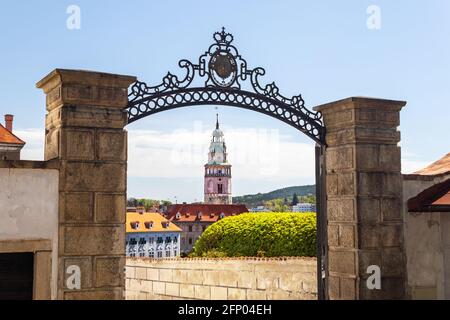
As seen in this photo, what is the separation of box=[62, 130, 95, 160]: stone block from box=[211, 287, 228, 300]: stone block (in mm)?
8369

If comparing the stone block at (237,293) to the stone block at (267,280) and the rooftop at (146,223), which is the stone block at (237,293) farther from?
the rooftop at (146,223)

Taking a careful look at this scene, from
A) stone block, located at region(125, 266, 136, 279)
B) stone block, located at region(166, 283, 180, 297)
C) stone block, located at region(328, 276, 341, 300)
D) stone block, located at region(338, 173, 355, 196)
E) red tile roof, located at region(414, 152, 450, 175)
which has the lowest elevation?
stone block, located at region(166, 283, 180, 297)

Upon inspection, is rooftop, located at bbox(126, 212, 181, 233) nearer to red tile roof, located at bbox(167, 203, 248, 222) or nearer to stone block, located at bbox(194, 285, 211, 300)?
red tile roof, located at bbox(167, 203, 248, 222)

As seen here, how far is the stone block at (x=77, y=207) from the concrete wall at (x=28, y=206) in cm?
14

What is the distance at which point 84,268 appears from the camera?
7539 millimetres

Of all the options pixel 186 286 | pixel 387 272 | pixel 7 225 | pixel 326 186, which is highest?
pixel 326 186

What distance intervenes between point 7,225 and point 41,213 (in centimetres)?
45

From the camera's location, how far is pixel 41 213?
24.4 ft

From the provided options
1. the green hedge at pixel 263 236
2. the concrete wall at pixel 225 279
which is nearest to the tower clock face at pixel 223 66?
the concrete wall at pixel 225 279

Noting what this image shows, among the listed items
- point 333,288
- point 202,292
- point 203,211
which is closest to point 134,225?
point 203,211

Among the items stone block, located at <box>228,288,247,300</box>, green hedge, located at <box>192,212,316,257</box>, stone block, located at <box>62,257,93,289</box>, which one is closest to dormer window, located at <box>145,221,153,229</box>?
green hedge, located at <box>192,212,316,257</box>

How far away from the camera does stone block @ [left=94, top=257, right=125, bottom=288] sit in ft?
24.9
